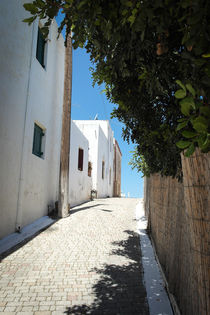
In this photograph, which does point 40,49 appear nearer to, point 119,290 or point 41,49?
point 41,49

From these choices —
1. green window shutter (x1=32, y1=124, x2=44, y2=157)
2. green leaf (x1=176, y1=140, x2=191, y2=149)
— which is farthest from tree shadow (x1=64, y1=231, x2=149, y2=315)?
green window shutter (x1=32, y1=124, x2=44, y2=157)

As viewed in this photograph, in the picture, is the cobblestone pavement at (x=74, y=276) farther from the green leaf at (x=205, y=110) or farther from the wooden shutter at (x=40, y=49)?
the wooden shutter at (x=40, y=49)

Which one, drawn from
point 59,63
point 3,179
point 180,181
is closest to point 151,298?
point 180,181

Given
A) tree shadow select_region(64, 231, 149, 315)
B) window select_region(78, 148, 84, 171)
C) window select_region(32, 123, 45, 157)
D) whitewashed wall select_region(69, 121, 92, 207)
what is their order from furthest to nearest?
window select_region(78, 148, 84, 171)
whitewashed wall select_region(69, 121, 92, 207)
window select_region(32, 123, 45, 157)
tree shadow select_region(64, 231, 149, 315)

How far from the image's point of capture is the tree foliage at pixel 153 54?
3.71 ft

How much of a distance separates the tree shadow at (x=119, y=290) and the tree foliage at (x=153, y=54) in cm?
176

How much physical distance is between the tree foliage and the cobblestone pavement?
1.90 meters

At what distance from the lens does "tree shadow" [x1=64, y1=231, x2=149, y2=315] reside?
2.92m

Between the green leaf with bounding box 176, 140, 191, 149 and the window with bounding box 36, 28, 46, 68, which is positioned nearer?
the green leaf with bounding box 176, 140, 191, 149

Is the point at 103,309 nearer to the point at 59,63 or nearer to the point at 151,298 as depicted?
the point at 151,298

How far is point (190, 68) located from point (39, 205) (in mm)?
7273

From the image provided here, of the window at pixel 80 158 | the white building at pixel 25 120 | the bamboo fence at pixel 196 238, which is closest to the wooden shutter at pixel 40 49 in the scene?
the white building at pixel 25 120

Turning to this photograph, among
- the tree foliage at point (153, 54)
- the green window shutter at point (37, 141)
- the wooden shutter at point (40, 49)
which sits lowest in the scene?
the tree foliage at point (153, 54)

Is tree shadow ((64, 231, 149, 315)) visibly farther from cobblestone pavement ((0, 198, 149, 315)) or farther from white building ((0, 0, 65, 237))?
white building ((0, 0, 65, 237))
